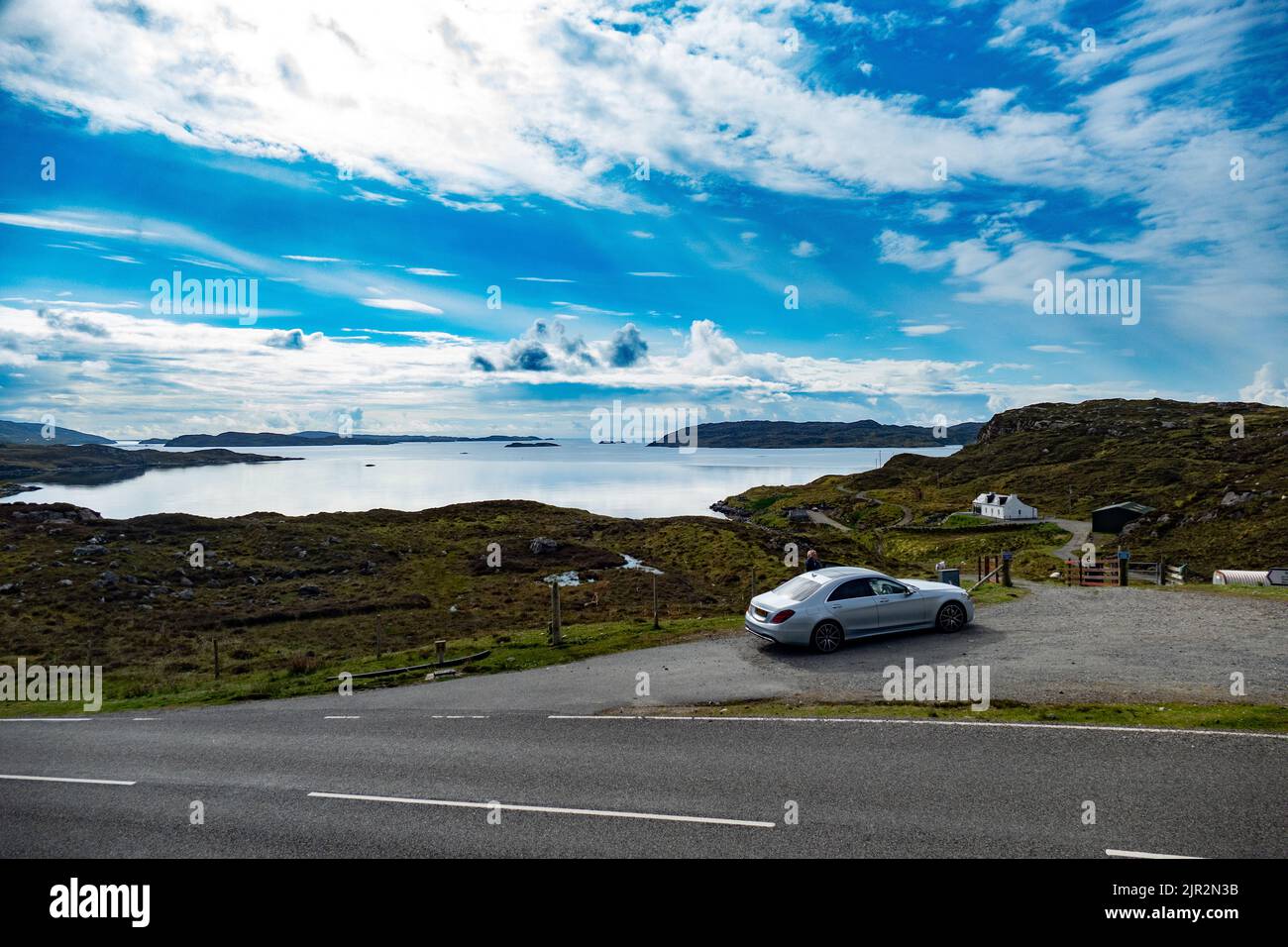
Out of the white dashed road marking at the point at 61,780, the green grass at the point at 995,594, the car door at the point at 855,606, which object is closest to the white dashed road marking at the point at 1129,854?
the car door at the point at 855,606

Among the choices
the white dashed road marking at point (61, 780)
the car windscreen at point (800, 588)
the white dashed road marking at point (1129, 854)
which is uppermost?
the car windscreen at point (800, 588)

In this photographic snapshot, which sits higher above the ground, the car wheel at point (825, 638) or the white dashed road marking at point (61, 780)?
the car wheel at point (825, 638)

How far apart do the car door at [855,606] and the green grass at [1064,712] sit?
3.94 m

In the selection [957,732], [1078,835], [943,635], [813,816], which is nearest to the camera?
[1078,835]

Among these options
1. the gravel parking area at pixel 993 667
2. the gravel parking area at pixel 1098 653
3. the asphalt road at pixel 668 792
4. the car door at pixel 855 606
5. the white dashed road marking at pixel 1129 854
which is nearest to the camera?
the white dashed road marking at pixel 1129 854

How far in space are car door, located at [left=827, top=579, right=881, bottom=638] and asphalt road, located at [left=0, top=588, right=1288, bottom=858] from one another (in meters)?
1.05

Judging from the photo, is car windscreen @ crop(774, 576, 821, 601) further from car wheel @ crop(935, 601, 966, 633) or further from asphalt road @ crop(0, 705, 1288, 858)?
asphalt road @ crop(0, 705, 1288, 858)

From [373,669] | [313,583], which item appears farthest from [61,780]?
[313,583]

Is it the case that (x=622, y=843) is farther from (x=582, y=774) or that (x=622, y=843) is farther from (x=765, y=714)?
(x=765, y=714)

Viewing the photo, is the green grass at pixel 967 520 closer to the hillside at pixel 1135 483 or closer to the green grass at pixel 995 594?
the hillside at pixel 1135 483

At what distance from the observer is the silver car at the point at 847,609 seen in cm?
1575

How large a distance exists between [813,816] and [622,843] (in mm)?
2244
